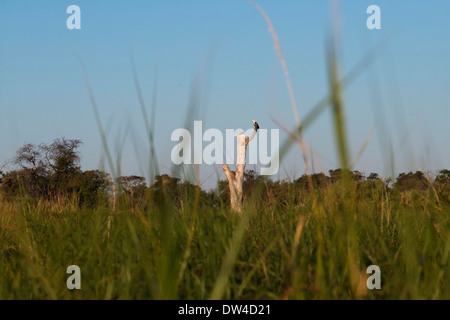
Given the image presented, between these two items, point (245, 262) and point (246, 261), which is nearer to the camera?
point (245, 262)

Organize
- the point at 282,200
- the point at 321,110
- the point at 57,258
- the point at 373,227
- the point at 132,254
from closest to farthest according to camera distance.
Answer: the point at 321,110 → the point at 132,254 → the point at 57,258 → the point at 373,227 → the point at 282,200

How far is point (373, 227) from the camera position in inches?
101

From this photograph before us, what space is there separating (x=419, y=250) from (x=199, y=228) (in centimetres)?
108

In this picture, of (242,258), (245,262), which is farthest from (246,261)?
(245,262)

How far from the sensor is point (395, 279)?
1.79 meters

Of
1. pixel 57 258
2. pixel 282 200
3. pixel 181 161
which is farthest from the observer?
pixel 282 200

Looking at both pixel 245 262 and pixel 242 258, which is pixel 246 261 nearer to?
pixel 242 258

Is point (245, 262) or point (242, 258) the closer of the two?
point (245, 262)

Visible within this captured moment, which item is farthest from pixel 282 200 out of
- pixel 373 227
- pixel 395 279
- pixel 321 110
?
pixel 321 110
